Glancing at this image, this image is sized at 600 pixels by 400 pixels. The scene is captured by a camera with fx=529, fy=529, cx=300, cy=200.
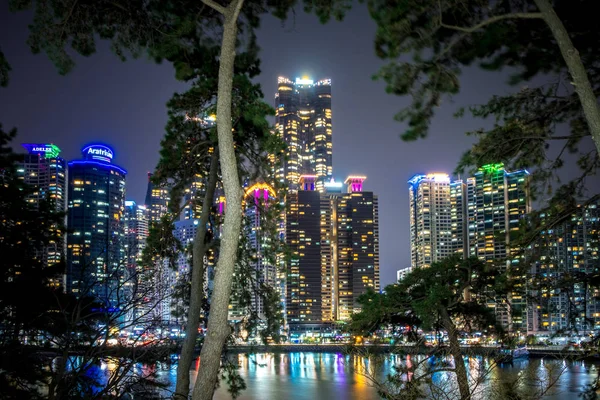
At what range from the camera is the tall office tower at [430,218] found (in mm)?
131500

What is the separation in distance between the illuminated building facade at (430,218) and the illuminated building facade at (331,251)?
11847 mm

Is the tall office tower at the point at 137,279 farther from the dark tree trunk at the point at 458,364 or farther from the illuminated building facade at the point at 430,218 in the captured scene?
the illuminated building facade at the point at 430,218

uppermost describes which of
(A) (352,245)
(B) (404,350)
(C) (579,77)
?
(A) (352,245)

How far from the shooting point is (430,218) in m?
136

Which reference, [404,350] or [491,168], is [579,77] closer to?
[491,168]

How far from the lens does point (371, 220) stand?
143 meters

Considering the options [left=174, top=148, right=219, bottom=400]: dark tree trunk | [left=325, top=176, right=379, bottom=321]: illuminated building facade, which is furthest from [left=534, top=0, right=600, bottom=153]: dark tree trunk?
[left=325, top=176, right=379, bottom=321]: illuminated building facade

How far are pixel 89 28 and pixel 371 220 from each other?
454ft

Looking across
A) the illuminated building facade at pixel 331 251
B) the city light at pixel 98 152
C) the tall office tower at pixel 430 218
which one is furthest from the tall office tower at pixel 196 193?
the tall office tower at pixel 430 218

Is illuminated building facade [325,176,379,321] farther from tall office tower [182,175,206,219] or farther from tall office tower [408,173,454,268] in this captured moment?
tall office tower [182,175,206,219]

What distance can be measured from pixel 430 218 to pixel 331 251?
26.8m

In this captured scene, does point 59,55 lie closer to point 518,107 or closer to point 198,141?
point 198,141

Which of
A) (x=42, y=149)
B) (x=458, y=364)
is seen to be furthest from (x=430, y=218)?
(x=458, y=364)

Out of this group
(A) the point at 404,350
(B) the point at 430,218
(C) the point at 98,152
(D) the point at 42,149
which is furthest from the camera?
(B) the point at 430,218
